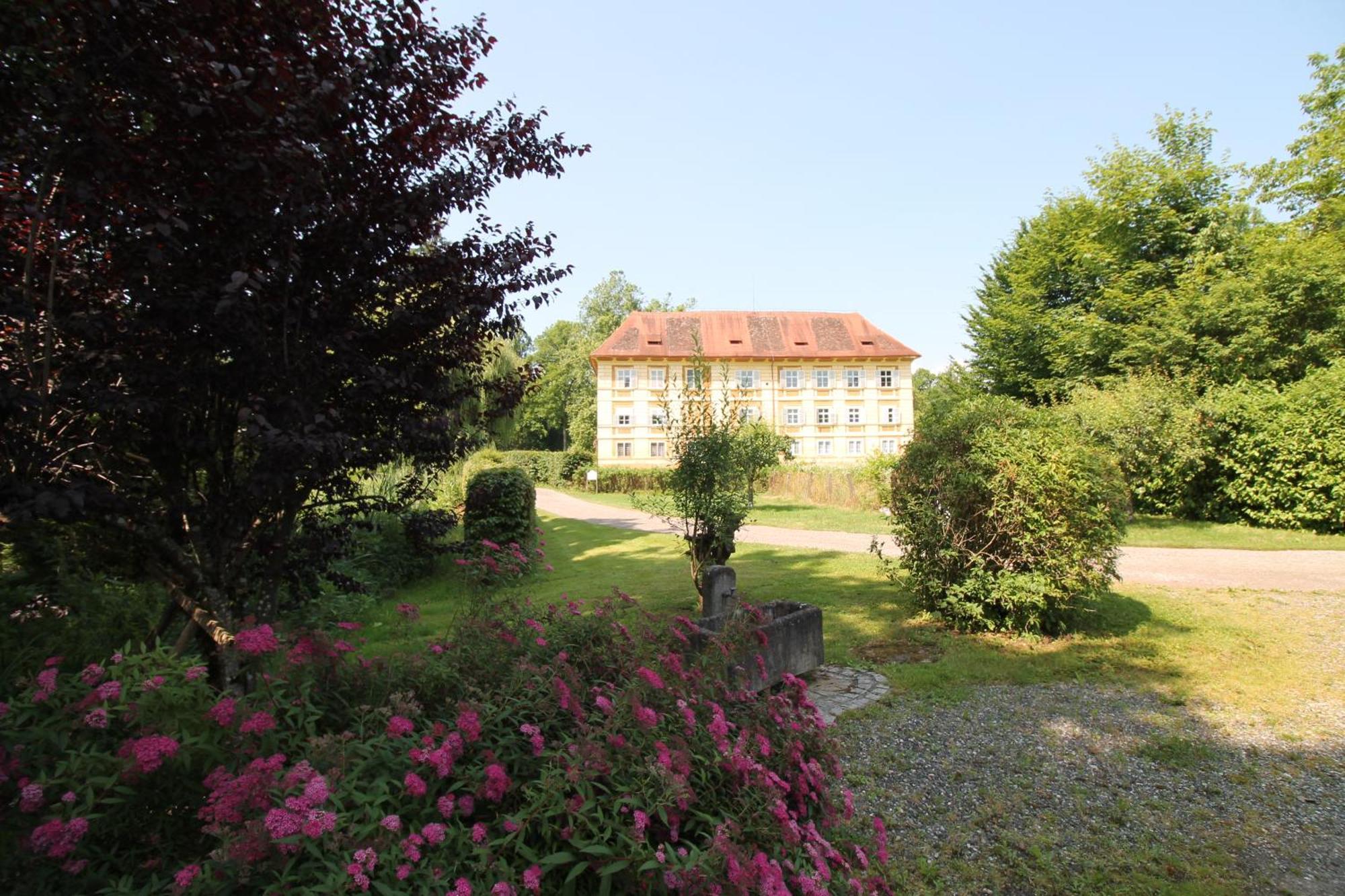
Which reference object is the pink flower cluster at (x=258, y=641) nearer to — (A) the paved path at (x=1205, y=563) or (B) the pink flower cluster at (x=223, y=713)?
(B) the pink flower cluster at (x=223, y=713)

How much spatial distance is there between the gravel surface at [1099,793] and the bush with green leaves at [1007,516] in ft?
5.66

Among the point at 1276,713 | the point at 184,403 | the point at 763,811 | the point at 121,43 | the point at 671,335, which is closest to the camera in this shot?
the point at 763,811

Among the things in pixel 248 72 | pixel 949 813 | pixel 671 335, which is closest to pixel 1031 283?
pixel 671 335

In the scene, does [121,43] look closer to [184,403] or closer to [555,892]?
[184,403]

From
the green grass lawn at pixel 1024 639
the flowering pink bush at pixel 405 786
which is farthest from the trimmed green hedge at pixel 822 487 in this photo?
the flowering pink bush at pixel 405 786

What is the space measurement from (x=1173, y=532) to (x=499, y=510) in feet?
51.1

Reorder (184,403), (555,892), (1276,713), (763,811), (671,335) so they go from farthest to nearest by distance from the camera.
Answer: (671,335), (1276,713), (184,403), (763,811), (555,892)

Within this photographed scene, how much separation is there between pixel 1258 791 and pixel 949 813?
1958mm

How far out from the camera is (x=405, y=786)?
70.4 inches

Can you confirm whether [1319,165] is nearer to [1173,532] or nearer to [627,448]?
[1173,532]

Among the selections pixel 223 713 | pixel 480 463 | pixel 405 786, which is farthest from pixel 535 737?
pixel 480 463

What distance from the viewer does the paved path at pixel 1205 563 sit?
1002 centimetres

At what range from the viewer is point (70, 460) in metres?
2.71

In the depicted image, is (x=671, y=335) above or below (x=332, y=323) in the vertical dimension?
above
